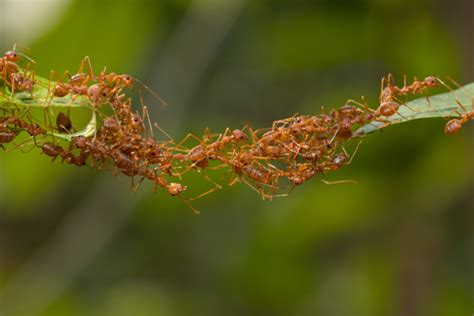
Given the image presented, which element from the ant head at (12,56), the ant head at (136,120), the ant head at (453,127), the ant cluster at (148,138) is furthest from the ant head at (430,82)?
the ant head at (12,56)

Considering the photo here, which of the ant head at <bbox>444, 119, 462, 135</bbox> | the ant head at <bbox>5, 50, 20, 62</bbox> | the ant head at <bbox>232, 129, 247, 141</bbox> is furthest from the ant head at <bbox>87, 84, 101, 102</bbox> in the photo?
the ant head at <bbox>444, 119, 462, 135</bbox>

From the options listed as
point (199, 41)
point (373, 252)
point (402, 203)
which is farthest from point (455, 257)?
point (199, 41)

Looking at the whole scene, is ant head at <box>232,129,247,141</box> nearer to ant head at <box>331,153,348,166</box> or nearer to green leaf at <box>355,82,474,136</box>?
ant head at <box>331,153,348,166</box>

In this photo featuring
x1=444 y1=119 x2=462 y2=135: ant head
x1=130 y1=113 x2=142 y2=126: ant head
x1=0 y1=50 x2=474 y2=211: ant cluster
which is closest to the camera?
x1=0 y1=50 x2=474 y2=211: ant cluster

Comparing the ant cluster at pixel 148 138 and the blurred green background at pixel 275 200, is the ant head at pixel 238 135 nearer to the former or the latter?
the ant cluster at pixel 148 138

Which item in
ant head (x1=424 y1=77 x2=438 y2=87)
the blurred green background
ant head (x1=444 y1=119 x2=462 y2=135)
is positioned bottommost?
the blurred green background

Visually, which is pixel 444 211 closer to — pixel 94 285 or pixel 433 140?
pixel 433 140
